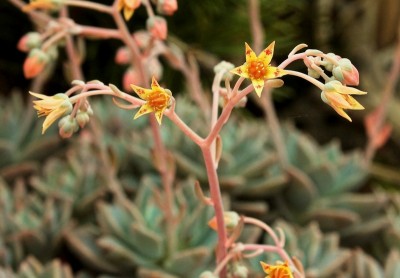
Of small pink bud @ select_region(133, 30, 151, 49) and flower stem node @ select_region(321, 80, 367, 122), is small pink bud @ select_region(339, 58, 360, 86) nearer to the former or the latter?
flower stem node @ select_region(321, 80, 367, 122)

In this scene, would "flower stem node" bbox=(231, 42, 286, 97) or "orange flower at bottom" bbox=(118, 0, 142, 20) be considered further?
"orange flower at bottom" bbox=(118, 0, 142, 20)

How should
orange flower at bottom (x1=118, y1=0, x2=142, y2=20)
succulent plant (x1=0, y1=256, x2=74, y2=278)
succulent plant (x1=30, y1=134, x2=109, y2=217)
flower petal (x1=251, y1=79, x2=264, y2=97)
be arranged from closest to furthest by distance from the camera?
flower petal (x1=251, y1=79, x2=264, y2=97), orange flower at bottom (x1=118, y1=0, x2=142, y2=20), succulent plant (x1=0, y1=256, x2=74, y2=278), succulent plant (x1=30, y1=134, x2=109, y2=217)

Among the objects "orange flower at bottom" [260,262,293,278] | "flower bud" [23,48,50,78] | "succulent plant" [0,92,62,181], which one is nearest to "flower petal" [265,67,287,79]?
"orange flower at bottom" [260,262,293,278]

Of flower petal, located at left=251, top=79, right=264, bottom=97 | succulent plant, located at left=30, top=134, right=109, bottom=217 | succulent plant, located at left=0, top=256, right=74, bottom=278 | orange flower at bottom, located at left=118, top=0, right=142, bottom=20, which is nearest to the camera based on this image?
flower petal, located at left=251, top=79, right=264, bottom=97

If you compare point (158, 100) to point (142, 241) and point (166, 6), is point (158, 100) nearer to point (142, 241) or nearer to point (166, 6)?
point (166, 6)

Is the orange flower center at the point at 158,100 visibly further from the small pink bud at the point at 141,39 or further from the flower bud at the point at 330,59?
the small pink bud at the point at 141,39

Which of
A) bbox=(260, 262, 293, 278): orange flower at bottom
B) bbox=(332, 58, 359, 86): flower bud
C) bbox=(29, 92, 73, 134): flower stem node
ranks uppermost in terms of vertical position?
bbox=(29, 92, 73, 134): flower stem node

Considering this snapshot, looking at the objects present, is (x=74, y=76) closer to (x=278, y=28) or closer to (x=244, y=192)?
(x=244, y=192)
